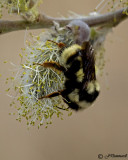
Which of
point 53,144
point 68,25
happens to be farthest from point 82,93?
point 53,144

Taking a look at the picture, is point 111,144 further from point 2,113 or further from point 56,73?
point 56,73

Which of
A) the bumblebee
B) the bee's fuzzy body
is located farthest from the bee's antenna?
the bee's fuzzy body

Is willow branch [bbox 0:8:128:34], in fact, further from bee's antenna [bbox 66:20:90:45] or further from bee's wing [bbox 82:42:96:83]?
bee's wing [bbox 82:42:96:83]

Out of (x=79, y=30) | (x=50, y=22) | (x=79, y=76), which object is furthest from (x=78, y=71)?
(x=50, y=22)

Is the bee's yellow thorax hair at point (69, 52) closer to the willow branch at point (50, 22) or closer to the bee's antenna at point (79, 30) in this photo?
the bee's antenna at point (79, 30)

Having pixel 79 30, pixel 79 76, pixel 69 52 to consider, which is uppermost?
pixel 79 30

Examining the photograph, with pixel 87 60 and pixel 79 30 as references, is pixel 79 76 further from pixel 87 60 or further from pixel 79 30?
pixel 79 30
